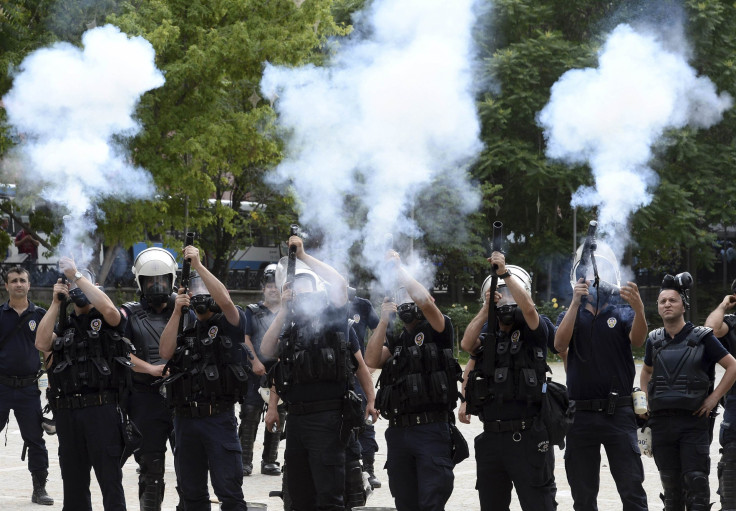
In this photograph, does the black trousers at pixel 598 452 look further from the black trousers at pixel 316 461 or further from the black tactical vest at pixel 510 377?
the black trousers at pixel 316 461

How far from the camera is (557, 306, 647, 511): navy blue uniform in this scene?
290 inches

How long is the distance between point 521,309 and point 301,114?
4.52 metres

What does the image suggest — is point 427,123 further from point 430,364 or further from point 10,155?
point 10,155

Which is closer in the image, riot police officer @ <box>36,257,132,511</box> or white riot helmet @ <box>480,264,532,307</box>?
white riot helmet @ <box>480,264,532,307</box>

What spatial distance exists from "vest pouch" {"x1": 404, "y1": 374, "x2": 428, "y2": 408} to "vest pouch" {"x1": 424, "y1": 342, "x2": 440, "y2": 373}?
88 millimetres

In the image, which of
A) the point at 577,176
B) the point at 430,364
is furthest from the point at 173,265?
the point at 577,176

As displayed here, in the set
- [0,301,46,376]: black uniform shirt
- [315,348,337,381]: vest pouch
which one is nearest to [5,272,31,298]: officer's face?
[0,301,46,376]: black uniform shirt

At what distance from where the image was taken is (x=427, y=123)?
10.3 metres

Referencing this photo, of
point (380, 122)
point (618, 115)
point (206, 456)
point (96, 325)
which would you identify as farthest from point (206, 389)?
point (618, 115)

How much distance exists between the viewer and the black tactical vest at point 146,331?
8352 millimetres

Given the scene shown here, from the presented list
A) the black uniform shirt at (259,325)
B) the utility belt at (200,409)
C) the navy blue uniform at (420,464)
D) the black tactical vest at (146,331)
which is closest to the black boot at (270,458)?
the black uniform shirt at (259,325)

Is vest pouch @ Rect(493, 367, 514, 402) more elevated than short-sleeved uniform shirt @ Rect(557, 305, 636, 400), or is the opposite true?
short-sleeved uniform shirt @ Rect(557, 305, 636, 400)

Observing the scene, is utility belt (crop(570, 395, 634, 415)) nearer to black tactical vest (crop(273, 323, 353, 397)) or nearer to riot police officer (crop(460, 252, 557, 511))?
riot police officer (crop(460, 252, 557, 511))

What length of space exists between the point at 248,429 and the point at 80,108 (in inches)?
137
